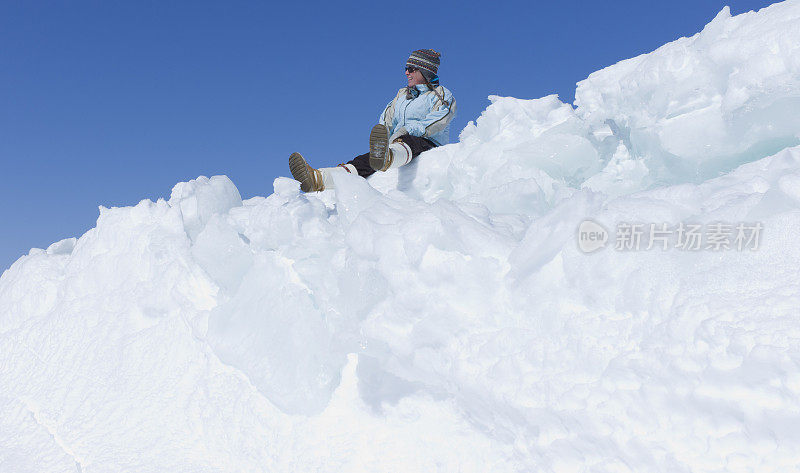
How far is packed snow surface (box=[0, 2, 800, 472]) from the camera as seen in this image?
1.86 m

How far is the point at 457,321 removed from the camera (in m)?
2.33

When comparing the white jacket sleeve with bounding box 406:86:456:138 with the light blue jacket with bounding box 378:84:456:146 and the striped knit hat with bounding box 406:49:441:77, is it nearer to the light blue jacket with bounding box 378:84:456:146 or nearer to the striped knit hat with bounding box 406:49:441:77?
the light blue jacket with bounding box 378:84:456:146

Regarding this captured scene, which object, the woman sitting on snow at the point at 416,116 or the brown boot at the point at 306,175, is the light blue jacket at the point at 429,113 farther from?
the brown boot at the point at 306,175

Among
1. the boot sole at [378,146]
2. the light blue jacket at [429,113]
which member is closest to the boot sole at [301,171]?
the boot sole at [378,146]

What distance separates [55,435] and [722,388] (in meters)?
3.08

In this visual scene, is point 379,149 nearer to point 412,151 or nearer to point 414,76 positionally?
point 412,151

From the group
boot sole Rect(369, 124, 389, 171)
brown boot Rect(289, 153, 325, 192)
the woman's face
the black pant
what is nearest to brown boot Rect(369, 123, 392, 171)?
boot sole Rect(369, 124, 389, 171)

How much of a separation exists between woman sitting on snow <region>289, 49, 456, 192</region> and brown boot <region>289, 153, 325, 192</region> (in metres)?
0.37

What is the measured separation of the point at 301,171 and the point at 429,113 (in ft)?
5.14

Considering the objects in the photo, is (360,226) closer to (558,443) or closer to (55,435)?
(558,443)

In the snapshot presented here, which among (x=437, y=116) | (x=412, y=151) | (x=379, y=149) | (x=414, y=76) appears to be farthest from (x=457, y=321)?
(x=414, y=76)

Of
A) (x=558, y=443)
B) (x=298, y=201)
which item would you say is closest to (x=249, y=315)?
(x=298, y=201)

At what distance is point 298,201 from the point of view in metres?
3.46

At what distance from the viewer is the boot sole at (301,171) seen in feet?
14.9
